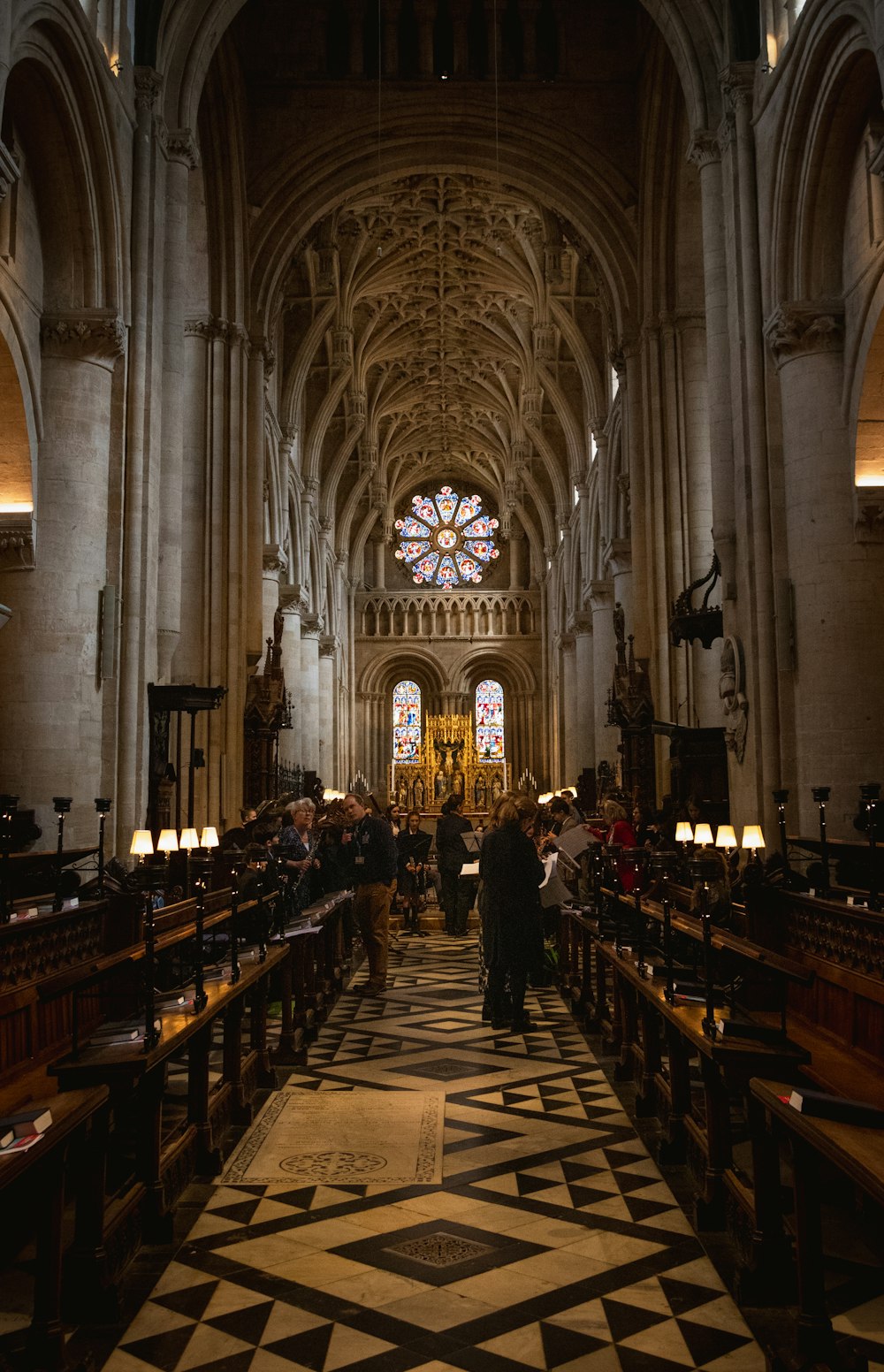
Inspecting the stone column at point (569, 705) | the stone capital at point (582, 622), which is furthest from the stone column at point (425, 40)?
the stone column at point (569, 705)

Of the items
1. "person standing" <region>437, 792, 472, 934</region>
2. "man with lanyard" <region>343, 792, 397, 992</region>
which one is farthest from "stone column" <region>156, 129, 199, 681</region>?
"person standing" <region>437, 792, 472, 934</region>

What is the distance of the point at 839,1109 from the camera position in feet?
9.80

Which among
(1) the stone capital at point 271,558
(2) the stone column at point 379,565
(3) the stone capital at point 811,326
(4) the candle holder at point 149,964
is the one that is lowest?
(4) the candle holder at point 149,964

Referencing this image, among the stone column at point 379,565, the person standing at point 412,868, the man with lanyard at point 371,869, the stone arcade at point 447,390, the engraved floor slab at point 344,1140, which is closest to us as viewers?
the engraved floor slab at point 344,1140

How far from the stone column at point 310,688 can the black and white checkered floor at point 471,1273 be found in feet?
69.9

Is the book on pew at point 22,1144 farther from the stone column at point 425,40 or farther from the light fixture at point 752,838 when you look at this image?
the stone column at point 425,40

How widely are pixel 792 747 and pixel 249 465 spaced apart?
1094cm

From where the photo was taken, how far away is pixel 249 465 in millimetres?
17859

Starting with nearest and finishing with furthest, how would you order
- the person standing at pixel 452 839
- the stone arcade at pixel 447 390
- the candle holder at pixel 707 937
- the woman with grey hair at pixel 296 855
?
the candle holder at pixel 707 937, the woman with grey hair at pixel 296 855, the stone arcade at pixel 447 390, the person standing at pixel 452 839

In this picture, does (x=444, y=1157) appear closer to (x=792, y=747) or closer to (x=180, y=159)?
(x=792, y=747)

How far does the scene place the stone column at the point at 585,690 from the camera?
26.1 m

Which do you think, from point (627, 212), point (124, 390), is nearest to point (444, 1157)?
Result: point (124, 390)

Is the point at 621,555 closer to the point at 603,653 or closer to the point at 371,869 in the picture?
the point at 603,653

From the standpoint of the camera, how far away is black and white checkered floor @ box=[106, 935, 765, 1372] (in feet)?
10.6
